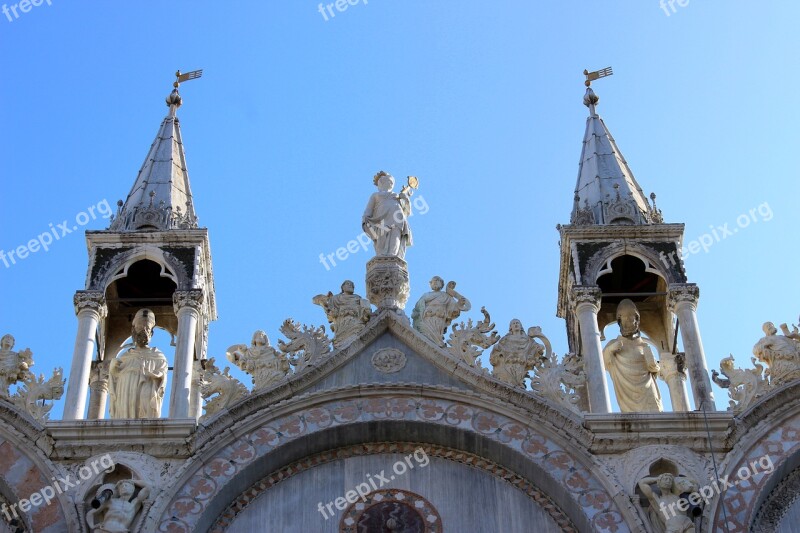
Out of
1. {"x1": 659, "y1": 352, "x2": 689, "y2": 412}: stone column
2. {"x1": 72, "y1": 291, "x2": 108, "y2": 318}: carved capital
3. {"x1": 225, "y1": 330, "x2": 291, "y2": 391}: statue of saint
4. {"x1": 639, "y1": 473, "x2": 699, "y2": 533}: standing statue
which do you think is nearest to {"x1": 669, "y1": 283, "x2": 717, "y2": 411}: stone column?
{"x1": 659, "y1": 352, "x2": 689, "y2": 412}: stone column

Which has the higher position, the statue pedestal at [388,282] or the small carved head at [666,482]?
the statue pedestal at [388,282]

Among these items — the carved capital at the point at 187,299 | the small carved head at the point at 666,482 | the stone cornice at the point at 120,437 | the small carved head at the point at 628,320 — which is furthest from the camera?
the small carved head at the point at 628,320

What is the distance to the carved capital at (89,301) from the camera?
64.9 ft

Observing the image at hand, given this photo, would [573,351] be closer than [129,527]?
No

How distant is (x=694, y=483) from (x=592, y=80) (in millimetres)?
8150

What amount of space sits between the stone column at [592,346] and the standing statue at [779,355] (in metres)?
1.81

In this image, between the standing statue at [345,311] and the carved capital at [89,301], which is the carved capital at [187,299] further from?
the standing statue at [345,311]

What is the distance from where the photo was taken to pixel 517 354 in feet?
62.6


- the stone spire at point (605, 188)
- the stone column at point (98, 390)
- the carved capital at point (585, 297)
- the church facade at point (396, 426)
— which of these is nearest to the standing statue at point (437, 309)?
the church facade at point (396, 426)

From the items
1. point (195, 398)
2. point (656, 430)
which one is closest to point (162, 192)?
point (195, 398)

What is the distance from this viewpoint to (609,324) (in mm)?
21391

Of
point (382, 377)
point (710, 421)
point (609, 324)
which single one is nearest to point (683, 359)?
point (609, 324)

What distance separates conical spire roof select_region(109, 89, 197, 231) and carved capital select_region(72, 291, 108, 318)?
121 cm

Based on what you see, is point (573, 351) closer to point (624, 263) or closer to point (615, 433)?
point (624, 263)
